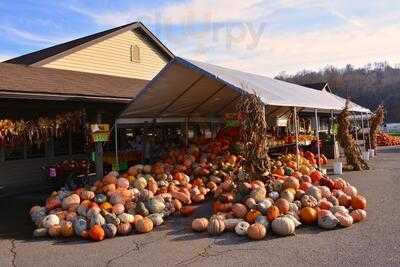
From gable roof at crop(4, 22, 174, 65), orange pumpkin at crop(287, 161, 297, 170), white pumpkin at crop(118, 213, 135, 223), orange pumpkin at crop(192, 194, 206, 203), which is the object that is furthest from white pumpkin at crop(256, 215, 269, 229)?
gable roof at crop(4, 22, 174, 65)

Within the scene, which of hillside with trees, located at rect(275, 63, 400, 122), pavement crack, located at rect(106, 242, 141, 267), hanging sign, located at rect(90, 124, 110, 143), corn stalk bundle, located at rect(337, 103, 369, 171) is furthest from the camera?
hillside with trees, located at rect(275, 63, 400, 122)

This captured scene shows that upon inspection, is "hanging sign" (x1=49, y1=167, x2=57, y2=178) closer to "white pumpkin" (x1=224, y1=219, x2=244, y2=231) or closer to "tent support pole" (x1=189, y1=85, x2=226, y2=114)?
"tent support pole" (x1=189, y1=85, x2=226, y2=114)

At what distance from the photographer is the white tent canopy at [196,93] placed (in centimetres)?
1118

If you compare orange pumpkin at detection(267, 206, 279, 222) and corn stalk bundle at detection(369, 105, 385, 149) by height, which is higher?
corn stalk bundle at detection(369, 105, 385, 149)

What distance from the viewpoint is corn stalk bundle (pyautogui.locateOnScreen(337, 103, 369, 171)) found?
15.8m

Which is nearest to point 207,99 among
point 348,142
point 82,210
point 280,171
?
point 280,171

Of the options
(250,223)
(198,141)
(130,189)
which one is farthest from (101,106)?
(250,223)

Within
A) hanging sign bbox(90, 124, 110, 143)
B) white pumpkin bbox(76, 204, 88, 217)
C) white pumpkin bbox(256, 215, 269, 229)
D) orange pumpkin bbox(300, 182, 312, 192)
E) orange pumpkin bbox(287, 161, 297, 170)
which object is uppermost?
hanging sign bbox(90, 124, 110, 143)

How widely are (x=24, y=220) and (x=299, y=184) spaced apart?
562 cm

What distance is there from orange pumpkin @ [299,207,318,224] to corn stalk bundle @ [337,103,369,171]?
825 cm

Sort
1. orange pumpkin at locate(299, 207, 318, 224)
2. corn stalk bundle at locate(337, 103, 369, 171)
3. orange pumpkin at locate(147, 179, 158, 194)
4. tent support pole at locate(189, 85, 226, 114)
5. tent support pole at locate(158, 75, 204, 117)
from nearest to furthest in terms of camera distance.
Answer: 1. orange pumpkin at locate(299, 207, 318, 224)
2. orange pumpkin at locate(147, 179, 158, 194)
3. tent support pole at locate(158, 75, 204, 117)
4. tent support pole at locate(189, 85, 226, 114)
5. corn stalk bundle at locate(337, 103, 369, 171)

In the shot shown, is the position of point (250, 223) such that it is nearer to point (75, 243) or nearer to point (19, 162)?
point (75, 243)

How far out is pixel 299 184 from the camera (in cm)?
970

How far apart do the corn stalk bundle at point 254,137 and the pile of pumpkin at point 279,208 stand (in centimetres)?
34
